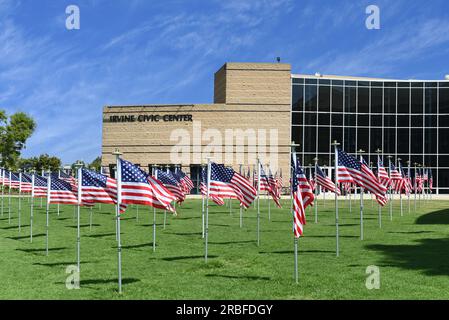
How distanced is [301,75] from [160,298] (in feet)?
201

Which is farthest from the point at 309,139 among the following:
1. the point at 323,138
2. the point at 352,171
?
the point at 352,171

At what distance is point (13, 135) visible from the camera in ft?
255

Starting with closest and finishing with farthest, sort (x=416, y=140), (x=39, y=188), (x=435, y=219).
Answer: (x=39, y=188)
(x=435, y=219)
(x=416, y=140)

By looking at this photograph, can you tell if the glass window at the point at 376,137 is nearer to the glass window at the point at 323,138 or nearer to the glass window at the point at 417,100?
the glass window at the point at 417,100

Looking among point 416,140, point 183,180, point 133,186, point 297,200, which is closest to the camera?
point 133,186

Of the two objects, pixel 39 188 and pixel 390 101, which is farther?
pixel 390 101

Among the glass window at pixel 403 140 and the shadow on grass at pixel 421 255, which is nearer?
the shadow on grass at pixel 421 255

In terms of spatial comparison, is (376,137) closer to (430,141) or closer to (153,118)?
(430,141)

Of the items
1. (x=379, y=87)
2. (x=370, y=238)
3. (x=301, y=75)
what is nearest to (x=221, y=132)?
(x=301, y=75)

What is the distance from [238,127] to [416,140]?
22.2 m

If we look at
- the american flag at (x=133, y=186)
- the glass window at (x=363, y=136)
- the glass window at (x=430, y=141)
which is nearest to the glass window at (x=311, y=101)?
the glass window at (x=363, y=136)

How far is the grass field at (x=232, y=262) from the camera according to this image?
1342cm

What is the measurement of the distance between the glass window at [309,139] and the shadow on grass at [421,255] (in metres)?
47.6

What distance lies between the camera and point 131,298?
12.8 m
